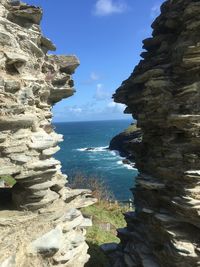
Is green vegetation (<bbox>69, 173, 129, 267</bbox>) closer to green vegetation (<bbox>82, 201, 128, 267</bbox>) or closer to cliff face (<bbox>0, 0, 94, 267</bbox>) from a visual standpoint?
green vegetation (<bbox>82, 201, 128, 267</bbox>)

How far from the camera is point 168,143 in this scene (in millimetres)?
17109

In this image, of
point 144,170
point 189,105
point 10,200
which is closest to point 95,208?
point 144,170

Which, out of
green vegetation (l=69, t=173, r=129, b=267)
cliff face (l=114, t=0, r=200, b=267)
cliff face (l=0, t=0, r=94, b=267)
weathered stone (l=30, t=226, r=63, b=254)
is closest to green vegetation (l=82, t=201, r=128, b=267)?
green vegetation (l=69, t=173, r=129, b=267)

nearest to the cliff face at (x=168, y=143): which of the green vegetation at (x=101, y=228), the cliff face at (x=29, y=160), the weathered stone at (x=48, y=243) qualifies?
the green vegetation at (x=101, y=228)

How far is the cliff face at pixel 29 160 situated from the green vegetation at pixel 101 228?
12.0ft

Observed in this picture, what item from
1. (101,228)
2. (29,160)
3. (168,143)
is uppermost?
(168,143)

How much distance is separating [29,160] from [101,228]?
1568 centimetres

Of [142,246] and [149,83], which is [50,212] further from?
[149,83]

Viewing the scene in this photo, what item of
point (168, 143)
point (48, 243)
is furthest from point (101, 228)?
point (48, 243)

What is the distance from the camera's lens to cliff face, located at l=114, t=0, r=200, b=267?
15.7m

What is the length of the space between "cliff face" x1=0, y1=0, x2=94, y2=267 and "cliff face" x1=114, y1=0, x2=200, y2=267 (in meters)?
3.66

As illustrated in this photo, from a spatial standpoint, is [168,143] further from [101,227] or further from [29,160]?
[101,227]

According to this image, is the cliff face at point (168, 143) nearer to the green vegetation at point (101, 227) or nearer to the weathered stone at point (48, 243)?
the green vegetation at point (101, 227)

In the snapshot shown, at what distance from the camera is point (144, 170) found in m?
19.5
